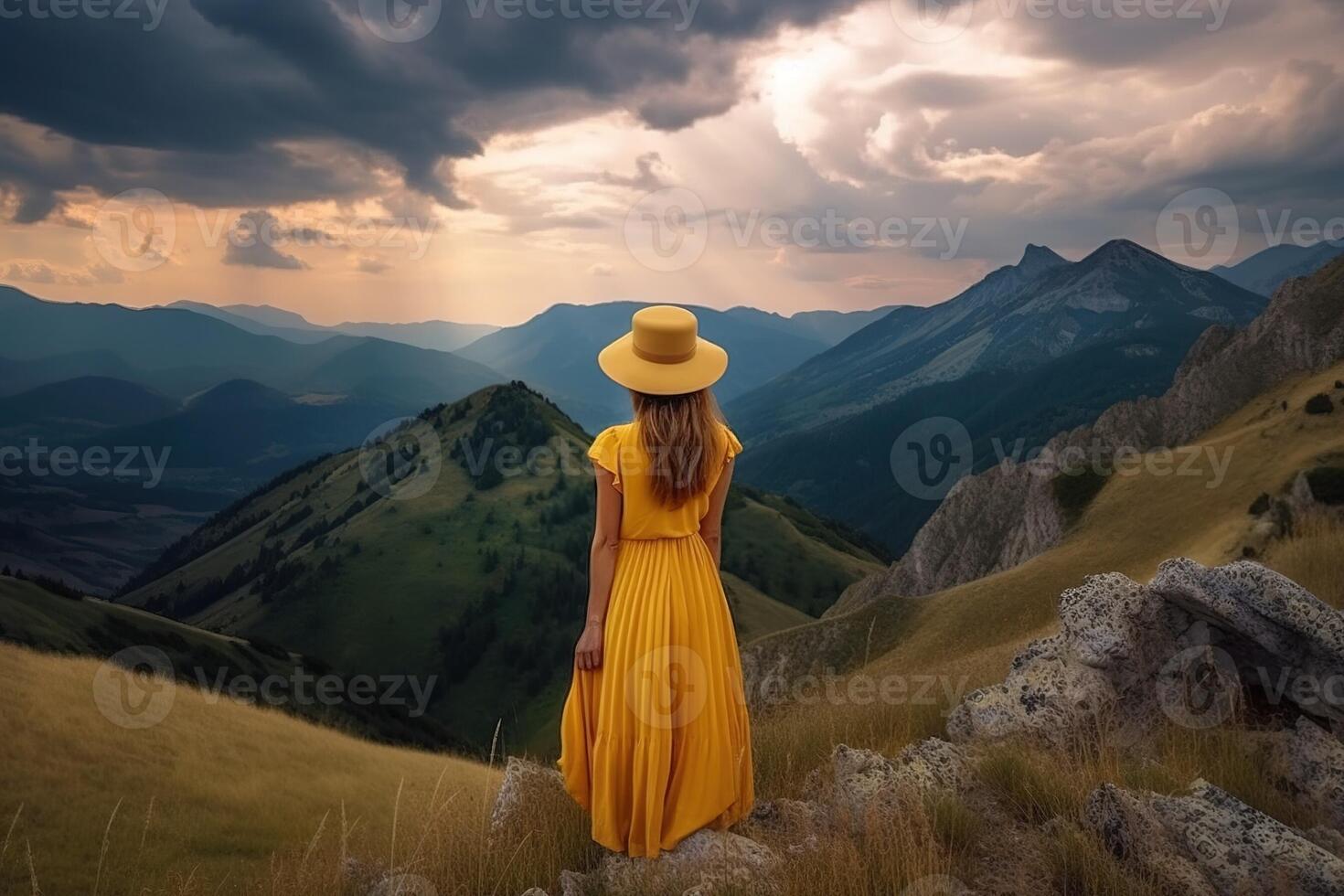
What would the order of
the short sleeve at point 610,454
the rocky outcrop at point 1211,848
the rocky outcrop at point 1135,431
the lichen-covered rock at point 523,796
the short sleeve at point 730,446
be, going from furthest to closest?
the rocky outcrop at point 1135,431, the lichen-covered rock at point 523,796, the short sleeve at point 730,446, the short sleeve at point 610,454, the rocky outcrop at point 1211,848

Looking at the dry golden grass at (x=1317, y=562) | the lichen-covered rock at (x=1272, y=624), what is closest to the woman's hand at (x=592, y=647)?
the lichen-covered rock at (x=1272, y=624)

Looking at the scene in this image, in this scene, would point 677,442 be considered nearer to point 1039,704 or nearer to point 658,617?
point 658,617

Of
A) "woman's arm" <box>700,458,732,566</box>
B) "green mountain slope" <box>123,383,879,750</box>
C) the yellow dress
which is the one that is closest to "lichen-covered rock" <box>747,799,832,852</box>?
the yellow dress

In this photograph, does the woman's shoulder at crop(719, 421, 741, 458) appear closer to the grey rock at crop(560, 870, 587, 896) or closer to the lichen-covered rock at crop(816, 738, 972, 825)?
the lichen-covered rock at crop(816, 738, 972, 825)

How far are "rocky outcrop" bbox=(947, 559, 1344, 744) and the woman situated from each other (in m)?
3.20

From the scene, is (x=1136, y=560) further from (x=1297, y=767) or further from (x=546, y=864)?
(x=546, y=864)

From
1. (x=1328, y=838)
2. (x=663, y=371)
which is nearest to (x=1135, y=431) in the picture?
(x=1328, y=838)

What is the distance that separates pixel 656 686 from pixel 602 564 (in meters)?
0.93

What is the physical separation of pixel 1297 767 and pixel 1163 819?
6.23ft

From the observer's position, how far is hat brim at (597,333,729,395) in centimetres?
553

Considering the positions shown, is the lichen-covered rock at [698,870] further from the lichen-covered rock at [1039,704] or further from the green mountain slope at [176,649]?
the green mountain slope at [176,649]

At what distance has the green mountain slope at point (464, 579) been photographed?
424 ft

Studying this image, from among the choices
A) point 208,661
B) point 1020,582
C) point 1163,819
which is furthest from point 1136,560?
point 208,661

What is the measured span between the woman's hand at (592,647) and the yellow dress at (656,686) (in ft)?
0.17
